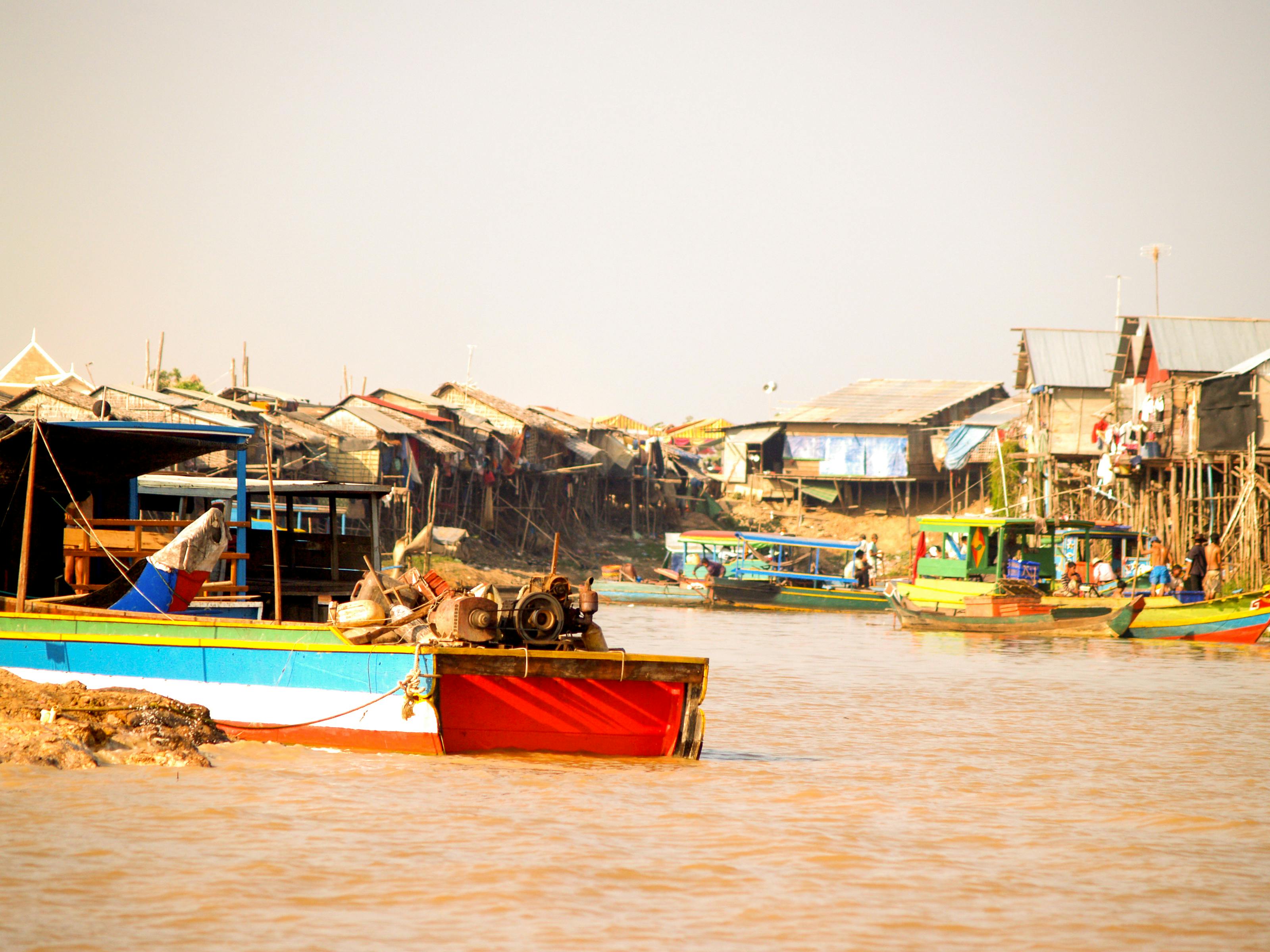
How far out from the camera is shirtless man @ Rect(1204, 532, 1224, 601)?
73.0ft

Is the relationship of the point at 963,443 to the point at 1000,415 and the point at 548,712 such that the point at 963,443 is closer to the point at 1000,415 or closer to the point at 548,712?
the point at 1000,415

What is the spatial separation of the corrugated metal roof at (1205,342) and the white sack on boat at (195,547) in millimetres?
25687

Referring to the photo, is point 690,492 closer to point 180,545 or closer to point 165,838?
point 180,545

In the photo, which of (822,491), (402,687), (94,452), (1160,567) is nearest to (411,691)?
(402,687)

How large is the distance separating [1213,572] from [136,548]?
1880cm

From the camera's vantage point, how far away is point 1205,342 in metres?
31.4

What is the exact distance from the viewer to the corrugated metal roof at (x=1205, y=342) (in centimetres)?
3048

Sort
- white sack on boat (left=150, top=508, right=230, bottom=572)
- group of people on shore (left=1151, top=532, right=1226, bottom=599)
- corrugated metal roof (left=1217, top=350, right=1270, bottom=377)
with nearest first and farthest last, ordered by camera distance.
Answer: white sack on boat (left=150, top=508, right=230, bottom=572)
group of people on shore (left=1151, top=532, right=1226, bottom=599)
corrugated metal roof (left=1217, top=350, right=1270, bottom=377)

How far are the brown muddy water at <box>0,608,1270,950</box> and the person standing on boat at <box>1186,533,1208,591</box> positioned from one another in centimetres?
1290

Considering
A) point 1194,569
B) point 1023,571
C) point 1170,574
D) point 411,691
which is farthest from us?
point 1170,574

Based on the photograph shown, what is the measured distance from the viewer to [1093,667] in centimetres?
1748

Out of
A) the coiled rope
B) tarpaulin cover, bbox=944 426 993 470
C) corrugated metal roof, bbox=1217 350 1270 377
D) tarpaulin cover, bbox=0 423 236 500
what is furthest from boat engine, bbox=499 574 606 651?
tarpaulin cover, bbox=944 426 993 470

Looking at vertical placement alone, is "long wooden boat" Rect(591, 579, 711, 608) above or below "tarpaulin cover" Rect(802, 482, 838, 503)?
below

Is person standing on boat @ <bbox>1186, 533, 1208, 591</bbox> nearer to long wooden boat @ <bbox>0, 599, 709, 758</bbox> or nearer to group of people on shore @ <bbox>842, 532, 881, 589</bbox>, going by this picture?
group of people on shore @ <bbox>842, 532, 881, 589</bbox>
